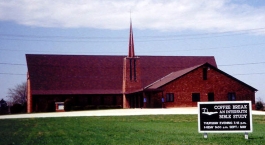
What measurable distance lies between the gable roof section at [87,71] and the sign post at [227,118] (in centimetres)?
4842

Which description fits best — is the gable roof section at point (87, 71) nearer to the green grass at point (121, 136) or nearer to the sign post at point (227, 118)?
the green grass at point (121, 136)

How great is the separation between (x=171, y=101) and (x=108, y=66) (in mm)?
17498

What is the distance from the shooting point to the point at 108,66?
67938mm

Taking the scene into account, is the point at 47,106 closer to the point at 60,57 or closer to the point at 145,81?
the point at 60,57

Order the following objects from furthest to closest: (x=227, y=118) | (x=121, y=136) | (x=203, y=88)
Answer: (x=203, y=88) → (x=121, y=136) → (x=227, y=118)

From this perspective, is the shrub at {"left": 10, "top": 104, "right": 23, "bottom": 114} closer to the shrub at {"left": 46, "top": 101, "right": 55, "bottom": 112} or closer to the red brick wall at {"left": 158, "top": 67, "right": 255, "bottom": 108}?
the shrub at {"left": 46, "top": 101, "right": 55, "bottom": 112}

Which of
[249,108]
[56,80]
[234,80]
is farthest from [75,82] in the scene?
[249,108]

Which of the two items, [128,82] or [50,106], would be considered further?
[128,82]

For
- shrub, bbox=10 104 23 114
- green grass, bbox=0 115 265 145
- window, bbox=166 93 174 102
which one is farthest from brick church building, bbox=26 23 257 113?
green grass, bbox=0 115 265 145

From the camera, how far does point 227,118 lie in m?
15.0

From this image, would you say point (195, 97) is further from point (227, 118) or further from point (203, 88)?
point (227, 118)

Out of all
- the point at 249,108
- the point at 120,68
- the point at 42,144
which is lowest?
the point at 42,144

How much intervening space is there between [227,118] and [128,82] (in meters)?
47.9

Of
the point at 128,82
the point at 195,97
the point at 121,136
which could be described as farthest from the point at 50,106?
the point at 121,136
